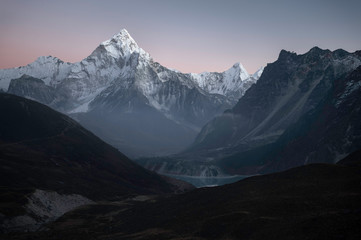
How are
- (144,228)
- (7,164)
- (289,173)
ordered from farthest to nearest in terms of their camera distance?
(7,164) → (289,173) → (144,228)

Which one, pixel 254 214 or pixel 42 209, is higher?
pixel 42 209

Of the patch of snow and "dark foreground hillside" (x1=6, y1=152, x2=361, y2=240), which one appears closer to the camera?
"dark foreground hillside" (x1=6, y1=152, x2=361, y2=240)

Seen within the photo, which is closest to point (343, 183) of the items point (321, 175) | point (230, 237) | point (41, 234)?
point (321, 175)

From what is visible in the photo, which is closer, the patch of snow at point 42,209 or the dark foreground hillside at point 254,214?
the dark foreground hillside at point 254,214

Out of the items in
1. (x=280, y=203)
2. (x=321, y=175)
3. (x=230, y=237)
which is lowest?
(x=230, y=237)

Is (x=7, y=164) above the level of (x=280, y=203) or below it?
above

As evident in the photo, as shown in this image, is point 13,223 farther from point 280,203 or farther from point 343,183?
point 343,183

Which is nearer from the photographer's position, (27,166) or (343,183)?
(343,183)

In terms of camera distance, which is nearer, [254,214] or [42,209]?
[254,214]
